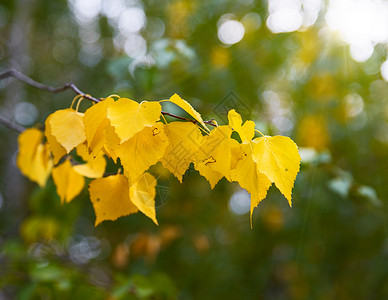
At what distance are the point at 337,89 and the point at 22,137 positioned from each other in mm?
1994

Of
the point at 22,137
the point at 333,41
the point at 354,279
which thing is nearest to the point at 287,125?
the point at 333,41

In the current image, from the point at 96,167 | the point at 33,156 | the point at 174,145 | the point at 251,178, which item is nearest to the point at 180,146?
the point at 174,145

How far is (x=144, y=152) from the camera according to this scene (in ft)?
1.48

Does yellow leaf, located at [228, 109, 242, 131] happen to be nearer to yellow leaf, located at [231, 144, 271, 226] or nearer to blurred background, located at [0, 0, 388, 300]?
yellow leaf, located at [231, 144, 271, 226]

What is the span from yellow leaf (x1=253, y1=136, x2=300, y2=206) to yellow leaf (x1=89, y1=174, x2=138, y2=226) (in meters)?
0.26

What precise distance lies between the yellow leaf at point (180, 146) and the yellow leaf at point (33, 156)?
1.30 ft

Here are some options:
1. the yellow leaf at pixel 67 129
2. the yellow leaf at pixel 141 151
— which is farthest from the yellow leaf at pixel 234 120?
the yellow leaf at pixel 67 129

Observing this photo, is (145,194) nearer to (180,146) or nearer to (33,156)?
Result: (180,146)

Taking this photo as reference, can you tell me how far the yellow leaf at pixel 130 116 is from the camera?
42cm

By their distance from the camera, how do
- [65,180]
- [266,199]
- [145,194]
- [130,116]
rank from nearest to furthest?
[130,116] < [145,194] < [65,180] < [266,199]

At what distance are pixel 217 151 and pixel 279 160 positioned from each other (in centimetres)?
9

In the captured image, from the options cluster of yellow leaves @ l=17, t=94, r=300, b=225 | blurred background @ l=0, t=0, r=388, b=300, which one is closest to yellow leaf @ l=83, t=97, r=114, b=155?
cluster of yellow leaves @ l=17, t=94, r=300, b=225

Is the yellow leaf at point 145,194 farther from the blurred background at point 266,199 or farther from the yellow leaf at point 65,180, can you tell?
the blurred background at point 266,199

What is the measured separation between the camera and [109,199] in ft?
1.95
